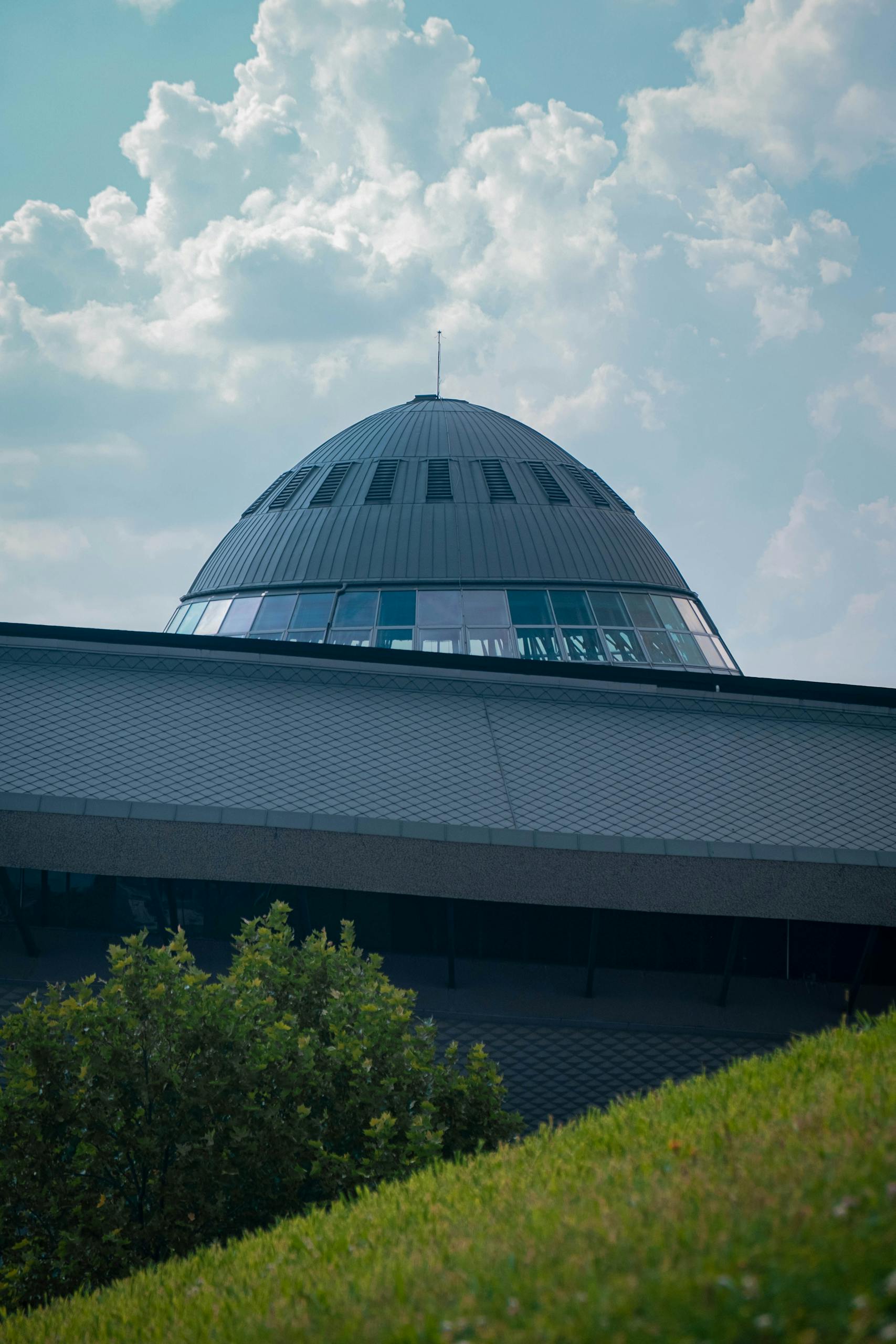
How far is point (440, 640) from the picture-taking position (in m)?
31.1

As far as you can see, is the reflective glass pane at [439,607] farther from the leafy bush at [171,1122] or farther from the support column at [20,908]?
the leafy bush at [171,1122]

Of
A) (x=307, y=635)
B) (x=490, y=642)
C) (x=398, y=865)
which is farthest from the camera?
(x=307, y=635)

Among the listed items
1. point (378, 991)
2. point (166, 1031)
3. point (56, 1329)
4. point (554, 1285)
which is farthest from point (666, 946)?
point (554, 1285)

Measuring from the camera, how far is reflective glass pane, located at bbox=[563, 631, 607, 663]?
31.3 m

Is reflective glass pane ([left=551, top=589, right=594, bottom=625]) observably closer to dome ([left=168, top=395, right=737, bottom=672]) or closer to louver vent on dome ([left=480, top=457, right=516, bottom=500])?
dome ([left=168, top=395, right=737, bottom=672])

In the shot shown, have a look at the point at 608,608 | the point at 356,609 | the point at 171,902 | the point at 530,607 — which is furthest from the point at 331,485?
the point at 171,902

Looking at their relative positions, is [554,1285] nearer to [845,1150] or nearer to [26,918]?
[845,1150]

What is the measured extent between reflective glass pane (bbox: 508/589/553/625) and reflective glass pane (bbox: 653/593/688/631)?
14.4 ft

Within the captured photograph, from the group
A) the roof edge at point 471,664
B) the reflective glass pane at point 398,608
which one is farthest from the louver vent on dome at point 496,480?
the roof edge at point 471,664

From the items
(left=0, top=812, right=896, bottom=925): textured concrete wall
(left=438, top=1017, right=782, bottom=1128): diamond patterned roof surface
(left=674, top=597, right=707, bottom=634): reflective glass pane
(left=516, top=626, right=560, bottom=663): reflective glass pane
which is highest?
(left=674, top=597, right=707, bottom=634): reflective glass pane

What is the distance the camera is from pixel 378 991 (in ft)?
39.2

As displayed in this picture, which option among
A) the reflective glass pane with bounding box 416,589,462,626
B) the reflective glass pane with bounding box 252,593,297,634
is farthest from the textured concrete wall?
the reflective glass pane with bounding box 252,593,297,634

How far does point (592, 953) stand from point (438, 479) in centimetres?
2280

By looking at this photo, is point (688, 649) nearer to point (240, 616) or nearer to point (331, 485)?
point (331, 485)
